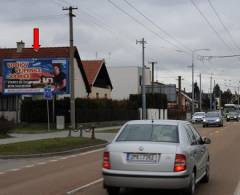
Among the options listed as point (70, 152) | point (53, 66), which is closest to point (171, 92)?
point (53, 66)

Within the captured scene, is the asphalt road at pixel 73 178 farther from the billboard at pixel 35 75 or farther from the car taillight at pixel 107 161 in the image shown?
the billboard at pixel 35 75

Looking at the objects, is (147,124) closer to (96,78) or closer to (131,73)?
(96,78)

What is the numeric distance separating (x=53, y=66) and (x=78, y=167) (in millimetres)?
33054

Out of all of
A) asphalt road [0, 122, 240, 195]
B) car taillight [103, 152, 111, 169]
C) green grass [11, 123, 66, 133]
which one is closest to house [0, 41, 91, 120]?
green grass [11, 123, 66, 133]

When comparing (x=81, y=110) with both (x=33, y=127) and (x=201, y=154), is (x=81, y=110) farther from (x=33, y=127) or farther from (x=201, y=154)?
(x=201, y=154)

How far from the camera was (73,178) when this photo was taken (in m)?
14.6

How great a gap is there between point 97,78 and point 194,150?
63.4 metres

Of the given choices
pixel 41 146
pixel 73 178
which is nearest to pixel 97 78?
pixel 41 146

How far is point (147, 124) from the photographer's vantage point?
11.4 metres

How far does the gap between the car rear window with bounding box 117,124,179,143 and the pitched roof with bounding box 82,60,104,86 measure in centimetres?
6036

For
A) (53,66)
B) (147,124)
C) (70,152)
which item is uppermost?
(53,66)

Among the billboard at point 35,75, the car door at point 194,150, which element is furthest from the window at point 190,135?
the billboard at point 35,75

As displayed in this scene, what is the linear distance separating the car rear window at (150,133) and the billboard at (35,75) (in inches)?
1543

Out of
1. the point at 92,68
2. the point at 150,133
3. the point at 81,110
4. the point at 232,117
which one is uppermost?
the point at 92,68
